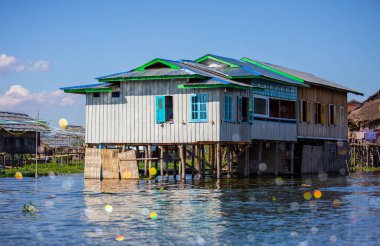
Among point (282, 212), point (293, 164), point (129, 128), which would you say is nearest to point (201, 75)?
point (129, 128)

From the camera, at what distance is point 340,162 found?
49469 mm

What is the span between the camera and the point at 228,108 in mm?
35719

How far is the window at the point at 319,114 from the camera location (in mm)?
45469

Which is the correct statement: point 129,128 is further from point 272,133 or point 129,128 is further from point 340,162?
point 340,162

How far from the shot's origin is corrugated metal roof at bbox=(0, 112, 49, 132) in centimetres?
5303

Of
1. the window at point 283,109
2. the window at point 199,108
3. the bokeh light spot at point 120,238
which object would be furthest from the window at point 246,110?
the bokeh light spot at point 120,238

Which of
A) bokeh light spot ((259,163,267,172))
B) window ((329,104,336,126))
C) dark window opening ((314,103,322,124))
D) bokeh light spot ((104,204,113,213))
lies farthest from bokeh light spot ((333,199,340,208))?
window ((329,104,336,126))

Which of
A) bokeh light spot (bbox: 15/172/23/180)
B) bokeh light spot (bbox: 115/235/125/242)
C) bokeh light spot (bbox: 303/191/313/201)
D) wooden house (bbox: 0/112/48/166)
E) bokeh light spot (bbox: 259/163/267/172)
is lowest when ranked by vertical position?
bokeh light spot (bbox: 115/235/125/242)

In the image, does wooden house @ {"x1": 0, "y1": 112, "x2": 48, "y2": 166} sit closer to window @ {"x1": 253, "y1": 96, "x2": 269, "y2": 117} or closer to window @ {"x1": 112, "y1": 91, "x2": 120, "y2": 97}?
window @ {"x1": 112, "y1": 91, "x2": 120, "y2": 97}

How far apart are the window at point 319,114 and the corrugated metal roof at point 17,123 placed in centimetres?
1957

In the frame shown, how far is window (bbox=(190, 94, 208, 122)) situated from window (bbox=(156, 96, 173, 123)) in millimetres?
1261

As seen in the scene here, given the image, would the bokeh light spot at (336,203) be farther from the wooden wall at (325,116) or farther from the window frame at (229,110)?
the wooden wall at (325,116)

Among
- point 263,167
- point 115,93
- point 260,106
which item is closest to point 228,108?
point 260,106

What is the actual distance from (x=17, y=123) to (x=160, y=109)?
68.6 ft
